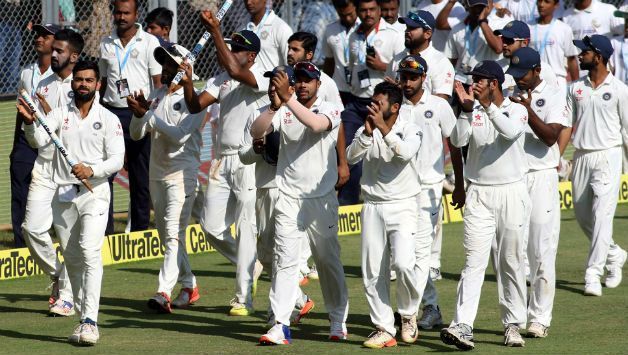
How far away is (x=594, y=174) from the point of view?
1255 centimetres

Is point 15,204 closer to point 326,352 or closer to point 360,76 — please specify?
point 360,76

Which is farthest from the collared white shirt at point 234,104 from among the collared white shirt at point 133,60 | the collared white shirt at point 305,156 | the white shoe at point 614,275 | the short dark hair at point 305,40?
the white shoe at point 614,275

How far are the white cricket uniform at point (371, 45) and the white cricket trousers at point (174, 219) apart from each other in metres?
3.11

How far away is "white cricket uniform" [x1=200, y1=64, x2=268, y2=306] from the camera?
451 inches

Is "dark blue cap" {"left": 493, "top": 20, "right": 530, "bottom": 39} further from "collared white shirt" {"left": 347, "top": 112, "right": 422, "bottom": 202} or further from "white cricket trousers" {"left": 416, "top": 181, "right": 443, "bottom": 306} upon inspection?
"collared white shirt" {"left": 347, "top": 112, "right": 422, "bottom": 202}

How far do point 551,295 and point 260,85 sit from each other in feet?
9.87

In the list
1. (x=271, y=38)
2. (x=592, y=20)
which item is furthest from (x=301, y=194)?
(x=592, y=20)

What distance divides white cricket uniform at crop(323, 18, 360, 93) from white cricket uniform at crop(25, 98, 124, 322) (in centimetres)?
469

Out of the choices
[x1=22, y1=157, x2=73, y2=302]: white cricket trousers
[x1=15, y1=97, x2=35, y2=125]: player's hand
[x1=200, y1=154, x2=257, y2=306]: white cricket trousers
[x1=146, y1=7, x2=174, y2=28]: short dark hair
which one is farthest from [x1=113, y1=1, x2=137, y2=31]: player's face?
[x1=15, y1=97, x2=35, y2=125]: player's hand

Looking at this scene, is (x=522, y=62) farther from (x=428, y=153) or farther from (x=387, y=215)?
(x=387, y=215)

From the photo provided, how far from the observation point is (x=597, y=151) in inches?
494

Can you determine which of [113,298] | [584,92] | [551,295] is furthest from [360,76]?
[551,295]

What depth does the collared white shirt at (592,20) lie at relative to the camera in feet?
57.0

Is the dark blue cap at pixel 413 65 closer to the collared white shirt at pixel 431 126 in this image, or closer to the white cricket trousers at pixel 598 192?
the collared white shirt at pixel 431 126
